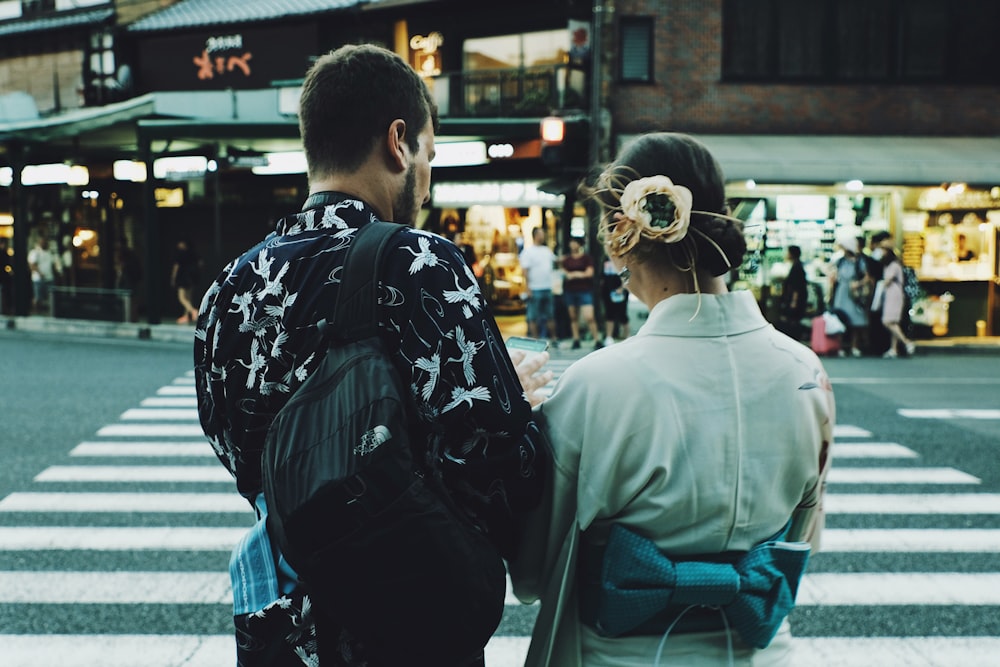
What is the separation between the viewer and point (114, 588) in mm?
5215

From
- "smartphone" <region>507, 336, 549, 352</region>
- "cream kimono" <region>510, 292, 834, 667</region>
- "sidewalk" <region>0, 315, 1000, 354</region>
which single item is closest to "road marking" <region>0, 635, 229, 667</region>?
"smartphone" <region>507, 336, 549, 352</region>

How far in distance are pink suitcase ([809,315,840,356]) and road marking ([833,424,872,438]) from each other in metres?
6.21

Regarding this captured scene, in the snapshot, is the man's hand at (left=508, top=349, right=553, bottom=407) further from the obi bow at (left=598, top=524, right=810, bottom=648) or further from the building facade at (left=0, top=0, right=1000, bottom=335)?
the building facade at (left=0, top=0, right=1000, bottom=335)

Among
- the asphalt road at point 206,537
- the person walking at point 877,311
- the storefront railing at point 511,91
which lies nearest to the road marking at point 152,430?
the asphalt road at point 206,537

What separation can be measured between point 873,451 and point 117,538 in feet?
21.2

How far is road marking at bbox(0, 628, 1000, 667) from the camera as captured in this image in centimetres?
428

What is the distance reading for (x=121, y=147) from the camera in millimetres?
24984

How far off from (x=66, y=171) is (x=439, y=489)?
2393 cm

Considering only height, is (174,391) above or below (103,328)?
above

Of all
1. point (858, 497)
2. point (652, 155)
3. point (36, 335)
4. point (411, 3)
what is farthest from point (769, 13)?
point (652, 155)

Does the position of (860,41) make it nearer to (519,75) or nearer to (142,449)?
(519,75)

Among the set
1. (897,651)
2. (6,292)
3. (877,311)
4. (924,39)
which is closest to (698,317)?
(897,651)

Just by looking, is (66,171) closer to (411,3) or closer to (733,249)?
(411,3)

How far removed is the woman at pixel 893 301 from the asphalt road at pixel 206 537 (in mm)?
4079
